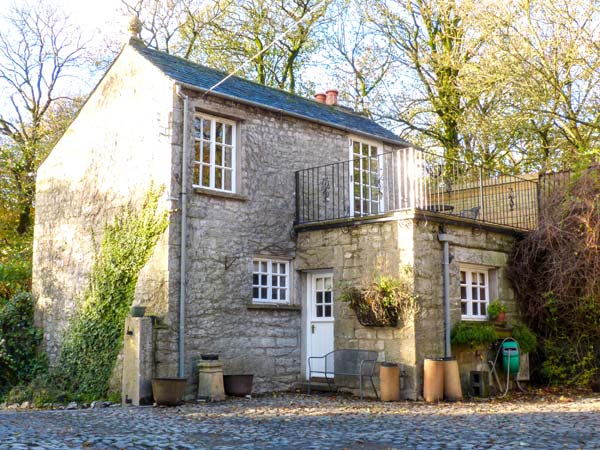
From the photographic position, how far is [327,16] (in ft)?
82.2

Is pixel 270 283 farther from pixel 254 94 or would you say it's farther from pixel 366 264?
pixel 254 94

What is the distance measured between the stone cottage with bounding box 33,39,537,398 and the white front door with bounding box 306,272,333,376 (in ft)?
0.08

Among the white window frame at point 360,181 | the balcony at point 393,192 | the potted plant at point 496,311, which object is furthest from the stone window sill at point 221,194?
the potted plant at point 496,311

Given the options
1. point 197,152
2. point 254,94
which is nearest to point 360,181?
point 254,94

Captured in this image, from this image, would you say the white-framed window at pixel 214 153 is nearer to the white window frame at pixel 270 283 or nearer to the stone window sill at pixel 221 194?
the stone window sill at pixel 221 194

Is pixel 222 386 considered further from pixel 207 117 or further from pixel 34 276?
pixel 34 276

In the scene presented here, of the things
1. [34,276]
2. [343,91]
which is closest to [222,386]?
[34,276]

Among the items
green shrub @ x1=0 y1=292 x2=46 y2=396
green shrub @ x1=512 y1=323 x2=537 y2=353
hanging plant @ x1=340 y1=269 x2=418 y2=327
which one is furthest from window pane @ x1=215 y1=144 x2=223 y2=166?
green shrub @ x1=512 y1=323 x2=537 y2=353

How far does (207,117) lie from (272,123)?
1371 mm

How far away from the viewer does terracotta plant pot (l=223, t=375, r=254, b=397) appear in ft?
37.1

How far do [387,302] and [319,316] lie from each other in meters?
2.11

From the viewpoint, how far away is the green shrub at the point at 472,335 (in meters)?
11.5

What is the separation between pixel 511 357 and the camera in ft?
39.6

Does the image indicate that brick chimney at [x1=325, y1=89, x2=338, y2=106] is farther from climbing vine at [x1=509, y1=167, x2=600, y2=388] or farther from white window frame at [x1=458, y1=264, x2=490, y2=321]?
white window frame at [x1=458, y1=264, x2=490, y2=321]
